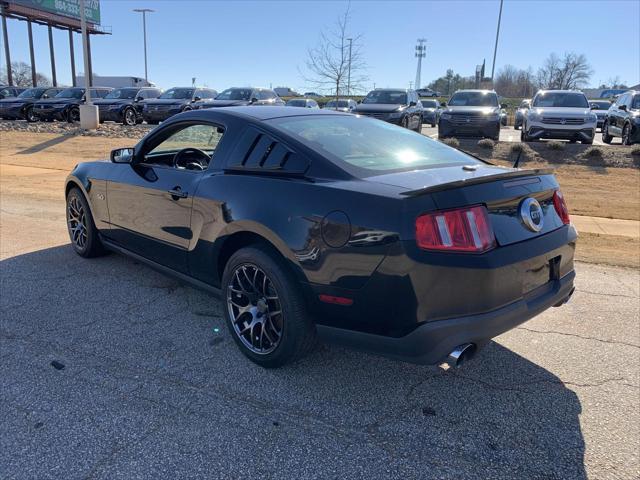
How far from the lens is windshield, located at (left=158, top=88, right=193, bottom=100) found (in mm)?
21906

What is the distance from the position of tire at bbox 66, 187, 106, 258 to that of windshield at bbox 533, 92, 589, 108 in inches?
569

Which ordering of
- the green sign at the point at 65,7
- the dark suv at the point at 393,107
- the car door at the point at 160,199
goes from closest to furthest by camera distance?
1. the car door at the point at 160,199
2. the dark suv at the point at 393,107
3. the green sign at the point at 65,7

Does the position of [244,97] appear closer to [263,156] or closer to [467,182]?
[263,156]

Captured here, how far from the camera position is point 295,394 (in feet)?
9.77

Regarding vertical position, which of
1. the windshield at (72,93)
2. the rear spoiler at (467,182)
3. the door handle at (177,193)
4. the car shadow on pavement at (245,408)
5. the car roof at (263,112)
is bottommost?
the car shadow on pavement at (245,408)

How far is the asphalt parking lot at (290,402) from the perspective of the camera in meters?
2.42

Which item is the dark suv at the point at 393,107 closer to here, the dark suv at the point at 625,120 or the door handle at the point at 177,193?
the dark suv at the point at 625,120

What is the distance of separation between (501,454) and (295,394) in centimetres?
114

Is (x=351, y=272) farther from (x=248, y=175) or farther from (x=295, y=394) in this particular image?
(x=248, y=175)

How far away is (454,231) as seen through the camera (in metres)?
2.52

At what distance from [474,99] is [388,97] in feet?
9.19

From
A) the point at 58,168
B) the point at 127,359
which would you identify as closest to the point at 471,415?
the point at 127,359

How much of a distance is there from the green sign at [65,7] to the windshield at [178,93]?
116 feet

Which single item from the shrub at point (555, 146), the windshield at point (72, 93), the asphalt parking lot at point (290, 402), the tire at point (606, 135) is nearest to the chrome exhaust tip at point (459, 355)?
the asphalt parking lot at point (290, 402)
